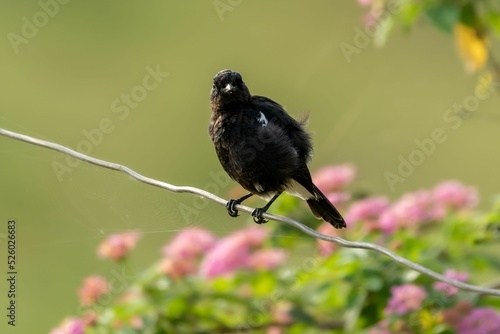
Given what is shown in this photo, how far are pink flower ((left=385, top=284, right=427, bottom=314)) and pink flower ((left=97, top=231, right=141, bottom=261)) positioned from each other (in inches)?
47.4

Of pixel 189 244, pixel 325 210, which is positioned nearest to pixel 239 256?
pixel 189 244

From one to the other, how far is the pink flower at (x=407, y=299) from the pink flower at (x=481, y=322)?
20cm

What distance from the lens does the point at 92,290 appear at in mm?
3758

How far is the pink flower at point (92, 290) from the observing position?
3748 millimetres

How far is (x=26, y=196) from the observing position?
12.0ft

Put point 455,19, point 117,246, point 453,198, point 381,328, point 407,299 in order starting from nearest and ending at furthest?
point 407,299 < point 381,328 < point 117,246 < point 455,19 < point 453,198

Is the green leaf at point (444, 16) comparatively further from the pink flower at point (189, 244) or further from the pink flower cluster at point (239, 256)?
the pink flower at point (189, 244)

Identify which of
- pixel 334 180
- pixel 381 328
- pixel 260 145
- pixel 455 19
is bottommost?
pixel 381 328

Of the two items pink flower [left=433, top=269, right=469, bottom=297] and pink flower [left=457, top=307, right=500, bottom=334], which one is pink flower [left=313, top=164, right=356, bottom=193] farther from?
pink flower [left=457, top=307, right=500, bottom=334]

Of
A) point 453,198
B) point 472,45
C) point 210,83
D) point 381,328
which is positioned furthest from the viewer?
point 210,83

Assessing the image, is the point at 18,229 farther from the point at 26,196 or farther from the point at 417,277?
the point at 417,277

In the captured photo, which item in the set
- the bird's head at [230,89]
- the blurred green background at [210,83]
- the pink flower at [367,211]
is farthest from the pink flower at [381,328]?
the blurred green background at [210,83]

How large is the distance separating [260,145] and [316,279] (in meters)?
0.65

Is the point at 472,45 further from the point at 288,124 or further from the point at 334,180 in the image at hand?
the point at 288,124
